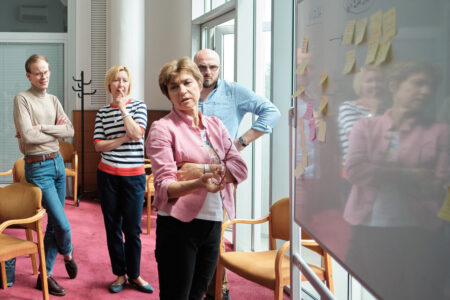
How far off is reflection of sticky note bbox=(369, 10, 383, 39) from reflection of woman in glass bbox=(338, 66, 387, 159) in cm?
9

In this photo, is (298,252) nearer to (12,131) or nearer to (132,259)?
(132,259)

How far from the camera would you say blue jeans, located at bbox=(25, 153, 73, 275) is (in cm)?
333

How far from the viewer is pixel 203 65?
306 cm

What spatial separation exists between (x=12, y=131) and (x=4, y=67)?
94cm

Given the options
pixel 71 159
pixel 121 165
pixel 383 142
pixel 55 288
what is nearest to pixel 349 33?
pixel 383 142

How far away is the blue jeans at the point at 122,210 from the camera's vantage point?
3307 mm

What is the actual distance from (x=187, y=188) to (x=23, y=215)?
1.64 metres

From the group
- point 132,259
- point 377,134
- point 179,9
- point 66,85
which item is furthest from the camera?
point 66,85

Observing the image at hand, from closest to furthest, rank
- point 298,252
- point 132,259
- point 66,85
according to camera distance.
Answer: point 298,252
point 132,259
point 66,85

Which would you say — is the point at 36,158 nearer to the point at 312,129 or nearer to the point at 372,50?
the point at 312,129

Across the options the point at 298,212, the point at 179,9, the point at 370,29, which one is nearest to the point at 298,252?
the point at 298,212

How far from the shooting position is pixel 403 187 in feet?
3.92

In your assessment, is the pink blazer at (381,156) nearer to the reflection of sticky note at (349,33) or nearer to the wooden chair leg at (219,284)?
the reflection of sticky note at (349,33)

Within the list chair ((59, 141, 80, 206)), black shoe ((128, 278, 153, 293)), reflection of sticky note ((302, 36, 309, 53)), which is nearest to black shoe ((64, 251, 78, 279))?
black shoe ((128, 278, 153, 293))
